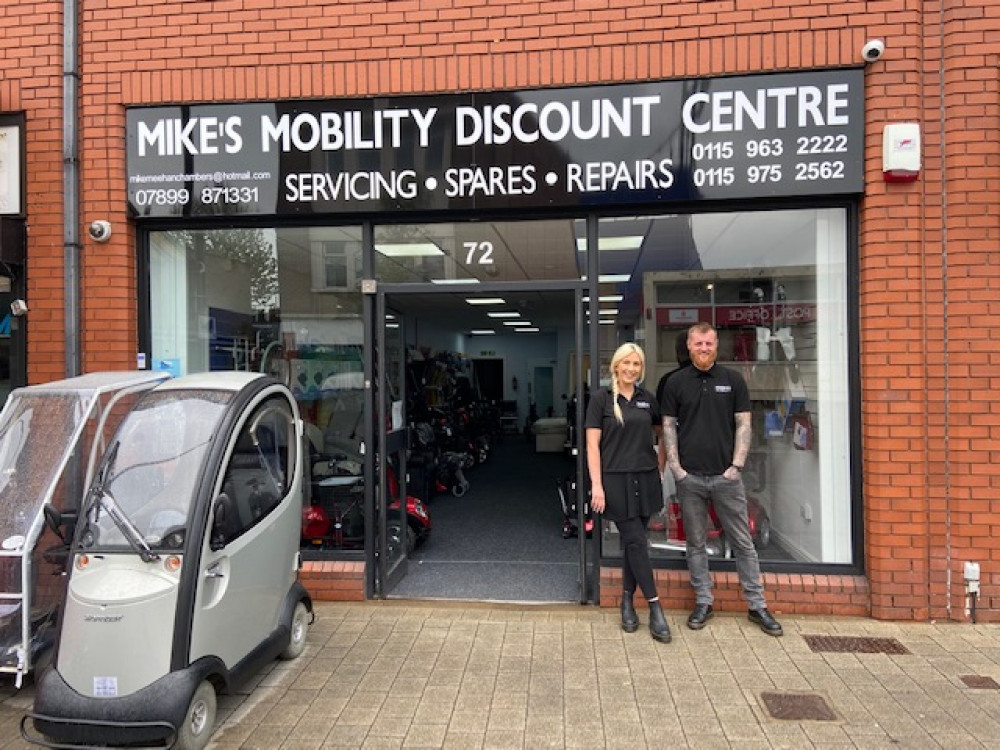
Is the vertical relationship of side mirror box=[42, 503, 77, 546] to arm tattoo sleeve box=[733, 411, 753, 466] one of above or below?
below

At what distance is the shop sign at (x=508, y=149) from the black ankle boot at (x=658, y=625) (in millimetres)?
2648

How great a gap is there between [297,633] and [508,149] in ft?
11.1

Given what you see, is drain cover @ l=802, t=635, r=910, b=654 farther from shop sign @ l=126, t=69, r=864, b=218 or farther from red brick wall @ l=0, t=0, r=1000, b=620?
shop sign @ l=126, t=69, r=864, b=218

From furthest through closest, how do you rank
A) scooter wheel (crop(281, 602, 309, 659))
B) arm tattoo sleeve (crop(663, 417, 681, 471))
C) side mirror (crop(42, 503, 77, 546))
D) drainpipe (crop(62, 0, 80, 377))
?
1. drainpipe (crop(62, 0, 80, 377))
2. arm tattoo sleeve (crop(663, 417, 681, 471))
3. scooter wheel (crop(281, 602, 309, 659))
4. side mirror (crop(42, 503, 77, 546))

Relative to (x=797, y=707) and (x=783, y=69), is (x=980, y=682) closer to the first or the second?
(x=797, y=707)

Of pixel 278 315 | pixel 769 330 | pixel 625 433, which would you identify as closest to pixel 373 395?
pixel 278 315

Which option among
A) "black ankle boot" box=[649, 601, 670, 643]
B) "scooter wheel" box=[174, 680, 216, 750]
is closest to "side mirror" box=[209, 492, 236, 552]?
"scooter wheel" box=[174, 680, 216, 750]

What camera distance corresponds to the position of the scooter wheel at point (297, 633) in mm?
3873

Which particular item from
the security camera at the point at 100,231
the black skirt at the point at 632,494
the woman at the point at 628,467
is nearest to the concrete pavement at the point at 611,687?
the woman at the point at 628,467

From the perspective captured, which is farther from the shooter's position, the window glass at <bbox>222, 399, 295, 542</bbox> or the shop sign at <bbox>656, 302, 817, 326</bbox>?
the shop sign at <bbox>656, 302, 817, 326</bbox>

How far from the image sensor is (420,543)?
6.38 m

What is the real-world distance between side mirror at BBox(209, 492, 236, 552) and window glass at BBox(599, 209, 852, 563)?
2.60 m

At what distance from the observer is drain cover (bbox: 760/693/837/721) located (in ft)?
10.6

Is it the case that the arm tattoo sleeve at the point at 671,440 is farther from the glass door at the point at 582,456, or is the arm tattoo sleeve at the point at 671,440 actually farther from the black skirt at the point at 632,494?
the glass door at the point at 582,456
